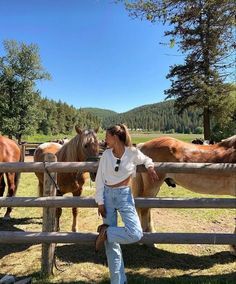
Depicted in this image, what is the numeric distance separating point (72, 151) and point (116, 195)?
2.96 meters

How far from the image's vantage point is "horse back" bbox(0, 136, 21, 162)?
8115 millimetres

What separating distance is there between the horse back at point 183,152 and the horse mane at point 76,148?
109 centimetres

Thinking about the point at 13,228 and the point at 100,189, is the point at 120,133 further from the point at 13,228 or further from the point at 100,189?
the point at 13,228

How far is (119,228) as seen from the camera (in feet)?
12.5

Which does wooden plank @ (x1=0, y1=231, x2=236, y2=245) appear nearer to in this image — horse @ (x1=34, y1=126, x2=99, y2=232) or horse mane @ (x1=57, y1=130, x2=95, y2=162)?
horse @ (x1=34, y1=126, x2=99, y2=232)

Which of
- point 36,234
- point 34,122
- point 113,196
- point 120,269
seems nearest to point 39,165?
point 36,234

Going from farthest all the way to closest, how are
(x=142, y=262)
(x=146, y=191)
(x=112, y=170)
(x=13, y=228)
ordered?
(x=13, y=228) → (x=146, y=191) → (x=142, y=262) → (x=112, y=170)

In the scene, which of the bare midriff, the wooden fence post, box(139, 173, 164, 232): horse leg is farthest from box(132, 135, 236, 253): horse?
the bare midriff

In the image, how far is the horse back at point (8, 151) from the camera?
811cm

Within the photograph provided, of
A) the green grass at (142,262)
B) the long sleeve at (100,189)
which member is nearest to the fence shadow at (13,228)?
the green grass at (142,262)

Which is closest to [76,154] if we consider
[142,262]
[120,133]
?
[142,262]

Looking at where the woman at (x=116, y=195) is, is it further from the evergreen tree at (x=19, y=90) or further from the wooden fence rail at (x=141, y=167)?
the evergreen tree at (x=19, y=90)

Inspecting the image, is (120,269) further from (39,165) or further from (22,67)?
(22,67)

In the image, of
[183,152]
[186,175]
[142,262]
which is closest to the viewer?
[142,262]
